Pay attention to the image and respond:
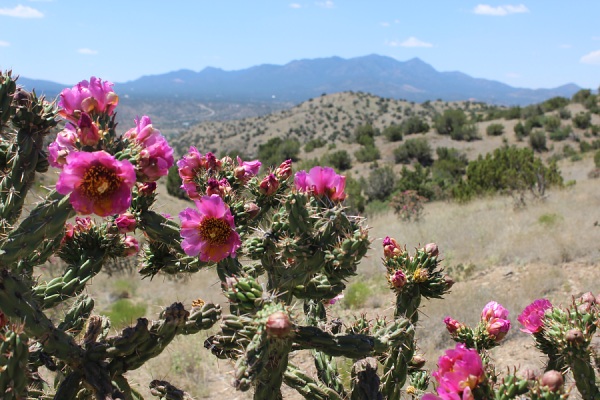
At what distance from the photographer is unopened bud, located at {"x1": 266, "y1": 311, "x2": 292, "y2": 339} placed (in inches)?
65.4

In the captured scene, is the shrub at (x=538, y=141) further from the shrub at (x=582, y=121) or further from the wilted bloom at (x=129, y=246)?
the wilted bloom at (x=129, y=246)

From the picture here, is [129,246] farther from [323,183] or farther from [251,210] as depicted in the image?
[323,183]

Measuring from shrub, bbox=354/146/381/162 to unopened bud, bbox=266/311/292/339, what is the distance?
2699cm

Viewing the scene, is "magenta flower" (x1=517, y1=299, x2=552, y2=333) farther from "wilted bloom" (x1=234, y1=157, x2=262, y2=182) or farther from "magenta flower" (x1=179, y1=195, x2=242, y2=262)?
"wilted bloom" (x1=234, y1=157, x2=262, y2=182)

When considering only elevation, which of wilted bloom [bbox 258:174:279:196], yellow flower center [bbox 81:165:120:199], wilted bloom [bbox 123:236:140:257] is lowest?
wilted bloom [bbox 123:236:140:257]

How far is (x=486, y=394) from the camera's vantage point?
179 cm

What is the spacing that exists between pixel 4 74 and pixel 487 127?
30.4m

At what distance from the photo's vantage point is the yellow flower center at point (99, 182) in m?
1.70

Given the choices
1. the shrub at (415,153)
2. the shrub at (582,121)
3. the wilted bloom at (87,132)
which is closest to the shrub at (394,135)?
the shrub at (415,153)

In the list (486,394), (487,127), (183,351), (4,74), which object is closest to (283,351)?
(486,394)

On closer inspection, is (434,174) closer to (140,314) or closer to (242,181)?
(140,314)

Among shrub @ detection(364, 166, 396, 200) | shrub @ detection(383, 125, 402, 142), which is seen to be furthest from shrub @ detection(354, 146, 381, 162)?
shrub @ detection(364, 166, 396, 200)

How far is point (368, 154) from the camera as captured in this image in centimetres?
2848

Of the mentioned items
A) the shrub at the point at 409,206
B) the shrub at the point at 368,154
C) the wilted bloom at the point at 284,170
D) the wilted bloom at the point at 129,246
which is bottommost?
the shrub at the point at 368,154
